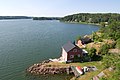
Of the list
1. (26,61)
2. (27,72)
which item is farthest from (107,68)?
(26,61)

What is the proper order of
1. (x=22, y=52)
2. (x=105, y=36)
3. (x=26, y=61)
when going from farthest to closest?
(x=105, y=36) < (x=22, y=52) < (x=26, y=61)

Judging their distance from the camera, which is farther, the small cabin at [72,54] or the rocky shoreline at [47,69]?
the small cabin at [72,54]

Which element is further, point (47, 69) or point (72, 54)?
point (72, 54)

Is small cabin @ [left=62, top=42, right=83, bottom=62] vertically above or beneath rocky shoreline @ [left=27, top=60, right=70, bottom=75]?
above

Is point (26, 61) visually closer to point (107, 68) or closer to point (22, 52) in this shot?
point (22, 52)

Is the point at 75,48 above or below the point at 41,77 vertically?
above

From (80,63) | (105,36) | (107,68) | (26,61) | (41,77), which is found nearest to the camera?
(107,68)

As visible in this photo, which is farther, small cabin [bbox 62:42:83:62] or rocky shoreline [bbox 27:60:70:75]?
small cabin [bbox 62:42:83:62]

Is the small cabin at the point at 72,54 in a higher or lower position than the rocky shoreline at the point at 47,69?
higher

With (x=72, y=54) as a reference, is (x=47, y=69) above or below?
below

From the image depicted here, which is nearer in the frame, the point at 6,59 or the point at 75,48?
the point at 75,48

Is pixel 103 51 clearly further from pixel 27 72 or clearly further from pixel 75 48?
pixel 27 72
